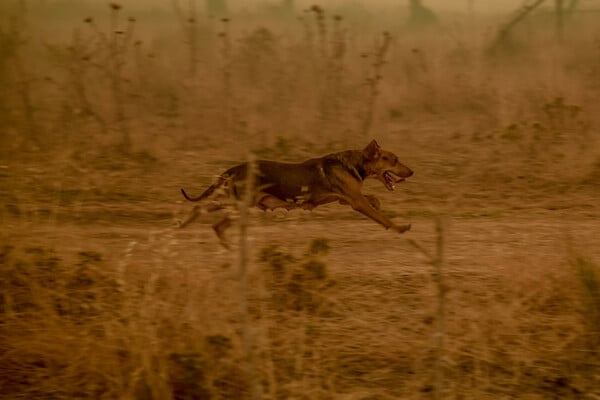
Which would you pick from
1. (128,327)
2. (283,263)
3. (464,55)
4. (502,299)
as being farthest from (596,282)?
(464,55)

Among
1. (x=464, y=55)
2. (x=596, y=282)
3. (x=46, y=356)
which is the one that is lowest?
(x=46, y=356)

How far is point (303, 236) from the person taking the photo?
741cm

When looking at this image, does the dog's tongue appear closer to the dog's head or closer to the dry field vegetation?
the dog's head

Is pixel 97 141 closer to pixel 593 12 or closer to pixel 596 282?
pixel 596 282

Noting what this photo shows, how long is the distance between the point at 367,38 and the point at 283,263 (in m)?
13.4

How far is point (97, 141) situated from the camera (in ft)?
34.2

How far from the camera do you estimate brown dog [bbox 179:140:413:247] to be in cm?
670

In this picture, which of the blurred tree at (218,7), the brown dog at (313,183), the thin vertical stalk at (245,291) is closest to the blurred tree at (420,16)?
the blurred tree at (218,7)

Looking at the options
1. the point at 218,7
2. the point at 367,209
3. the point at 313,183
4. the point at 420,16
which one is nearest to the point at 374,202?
the point at 367,209

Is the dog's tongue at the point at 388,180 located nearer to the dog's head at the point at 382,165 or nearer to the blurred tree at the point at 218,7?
the dog's head at the point at 382,165

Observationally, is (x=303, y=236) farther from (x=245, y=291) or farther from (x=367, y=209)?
(x=245, y=291)

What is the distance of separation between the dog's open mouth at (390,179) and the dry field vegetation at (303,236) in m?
0.37

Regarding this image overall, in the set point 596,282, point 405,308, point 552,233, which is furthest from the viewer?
point 552,233

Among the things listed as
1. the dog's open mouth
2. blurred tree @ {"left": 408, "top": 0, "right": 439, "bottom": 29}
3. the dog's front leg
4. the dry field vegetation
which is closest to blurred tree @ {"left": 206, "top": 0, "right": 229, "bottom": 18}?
blurred tree @ {"left": 408, "top": 0, "right": 439, "bottom": 29}
